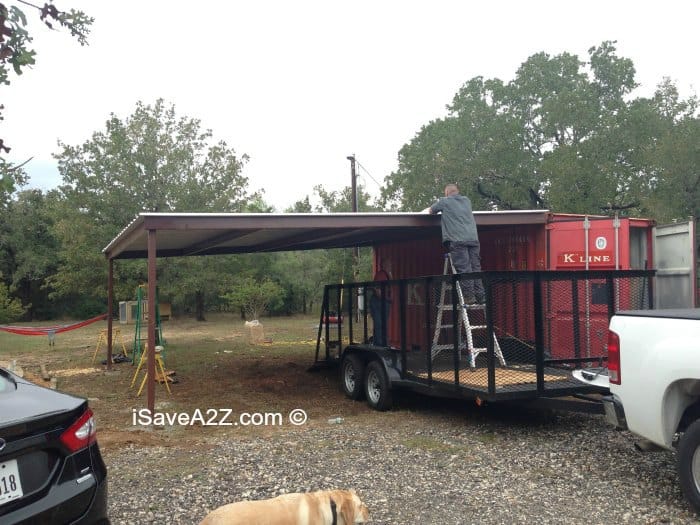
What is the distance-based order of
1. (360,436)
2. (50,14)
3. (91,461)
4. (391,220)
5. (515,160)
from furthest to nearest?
(515,160)
(391,220)
(360,436)
(50,14)
(91,461)

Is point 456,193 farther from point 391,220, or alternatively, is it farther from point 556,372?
point 556,372

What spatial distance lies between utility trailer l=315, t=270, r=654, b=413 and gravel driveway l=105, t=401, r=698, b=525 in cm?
52

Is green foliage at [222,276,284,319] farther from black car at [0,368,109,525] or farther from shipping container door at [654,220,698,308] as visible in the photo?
black car at [0,368,109,525]

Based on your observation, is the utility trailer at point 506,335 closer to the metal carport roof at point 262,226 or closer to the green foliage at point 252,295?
the metal carport roof at point 262,226

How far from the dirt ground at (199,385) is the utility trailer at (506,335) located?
98cm

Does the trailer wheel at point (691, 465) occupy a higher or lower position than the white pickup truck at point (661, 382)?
lower

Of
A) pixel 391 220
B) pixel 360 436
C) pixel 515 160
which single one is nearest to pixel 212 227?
pixel 391 220

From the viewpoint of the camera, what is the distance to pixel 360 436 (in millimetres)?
6336

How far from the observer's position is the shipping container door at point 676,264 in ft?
25.5

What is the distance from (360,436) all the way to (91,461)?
3783 millimetres

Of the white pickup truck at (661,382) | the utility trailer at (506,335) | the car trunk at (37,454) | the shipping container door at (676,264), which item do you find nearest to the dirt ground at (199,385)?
the utility trailer at (506,335)

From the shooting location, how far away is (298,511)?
3291mm

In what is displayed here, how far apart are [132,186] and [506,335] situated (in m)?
15.8

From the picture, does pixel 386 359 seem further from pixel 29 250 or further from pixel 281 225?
pixel 29 250
